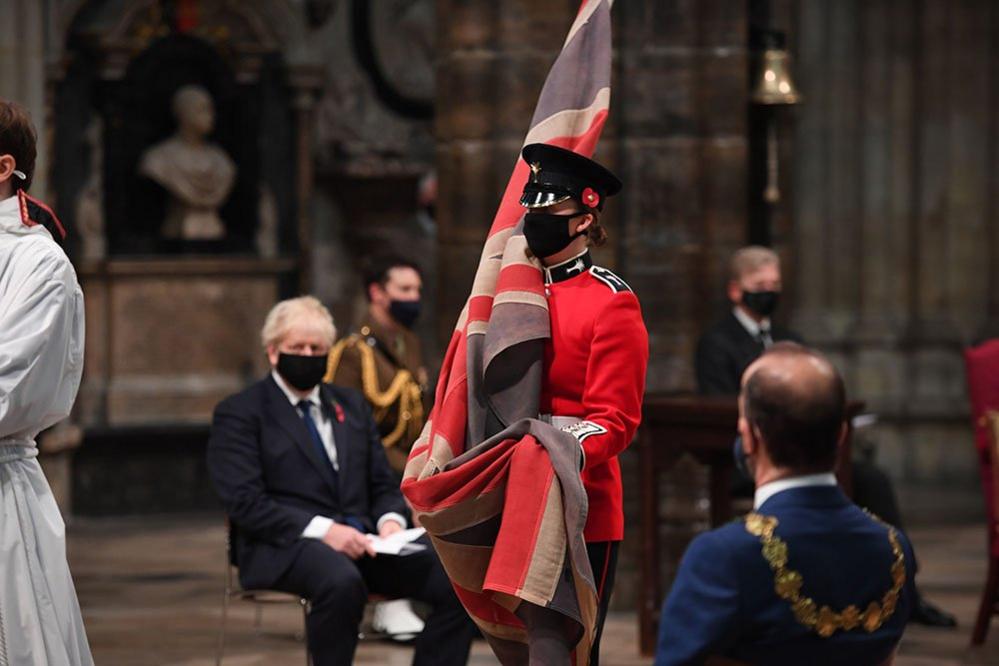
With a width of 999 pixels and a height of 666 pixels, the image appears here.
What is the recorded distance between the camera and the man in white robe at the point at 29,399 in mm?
4047

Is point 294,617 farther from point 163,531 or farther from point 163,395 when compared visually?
point 163,395

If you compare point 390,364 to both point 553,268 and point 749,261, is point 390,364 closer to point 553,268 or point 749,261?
point 749,261

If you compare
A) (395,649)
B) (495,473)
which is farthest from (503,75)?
(495,473)

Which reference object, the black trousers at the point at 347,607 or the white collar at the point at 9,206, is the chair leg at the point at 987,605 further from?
the white collar at the point at 9,206

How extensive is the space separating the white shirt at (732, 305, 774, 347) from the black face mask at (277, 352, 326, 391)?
2.06 meters

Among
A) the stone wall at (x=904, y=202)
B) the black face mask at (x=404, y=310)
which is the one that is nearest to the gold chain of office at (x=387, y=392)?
the black face mask at (x=404, y=310)

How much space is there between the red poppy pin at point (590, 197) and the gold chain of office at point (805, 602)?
1.59 meters

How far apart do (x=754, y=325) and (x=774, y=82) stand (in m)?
1.42

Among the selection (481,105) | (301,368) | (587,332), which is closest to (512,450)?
(587,332)

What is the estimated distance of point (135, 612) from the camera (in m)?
7.89

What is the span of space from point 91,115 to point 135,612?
414 cm

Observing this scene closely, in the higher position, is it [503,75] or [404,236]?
[503,75]

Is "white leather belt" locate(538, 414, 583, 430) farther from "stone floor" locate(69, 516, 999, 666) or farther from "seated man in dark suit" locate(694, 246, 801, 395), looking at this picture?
"seated man in dark suit" locate(694, 246, 801, 395)

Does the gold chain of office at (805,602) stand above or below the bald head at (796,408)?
below
